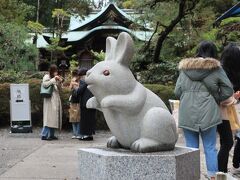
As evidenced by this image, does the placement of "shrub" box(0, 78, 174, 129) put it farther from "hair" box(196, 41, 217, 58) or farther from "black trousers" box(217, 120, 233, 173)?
"hair" box(196, 41, 217, 58)

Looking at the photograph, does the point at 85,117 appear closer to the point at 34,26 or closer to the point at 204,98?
the point at 204,98

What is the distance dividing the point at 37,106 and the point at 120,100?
8.99m

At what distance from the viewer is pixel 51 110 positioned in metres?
11.6

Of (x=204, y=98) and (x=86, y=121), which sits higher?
(x=204, y=98)

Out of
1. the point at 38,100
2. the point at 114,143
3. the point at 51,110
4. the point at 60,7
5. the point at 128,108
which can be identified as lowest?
the point at 51,110

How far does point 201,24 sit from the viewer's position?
1798cm

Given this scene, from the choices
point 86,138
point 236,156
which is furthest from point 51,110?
point 236,156

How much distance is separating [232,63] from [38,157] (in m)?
4.31

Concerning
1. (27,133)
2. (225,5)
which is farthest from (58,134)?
(225,5)

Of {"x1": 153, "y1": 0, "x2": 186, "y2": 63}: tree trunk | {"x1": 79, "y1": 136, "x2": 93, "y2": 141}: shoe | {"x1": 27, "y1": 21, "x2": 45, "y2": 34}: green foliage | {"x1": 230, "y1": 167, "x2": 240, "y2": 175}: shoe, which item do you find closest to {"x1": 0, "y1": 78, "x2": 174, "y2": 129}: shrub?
{"x1": 79, "y1": 136, "x2": 93, "y2": 141}: shoe

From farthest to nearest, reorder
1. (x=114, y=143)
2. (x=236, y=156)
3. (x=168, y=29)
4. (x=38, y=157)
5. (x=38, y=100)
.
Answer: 1. (x=168, y=29)
2. (x=38, y=100)
3. (x=38, y=157)
4. (x=236, y=156)
5. (x=114, y=143)

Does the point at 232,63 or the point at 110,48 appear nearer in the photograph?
the point at 110,48

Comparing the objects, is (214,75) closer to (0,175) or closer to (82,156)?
(82,156)

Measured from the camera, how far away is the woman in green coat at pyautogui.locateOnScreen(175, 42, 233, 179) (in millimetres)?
5918
